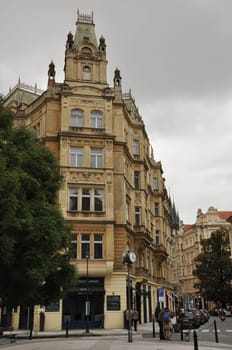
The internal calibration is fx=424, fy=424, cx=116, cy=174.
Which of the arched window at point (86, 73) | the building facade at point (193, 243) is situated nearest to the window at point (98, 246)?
the arched window at point (86, 73)

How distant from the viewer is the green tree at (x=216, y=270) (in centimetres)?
6681

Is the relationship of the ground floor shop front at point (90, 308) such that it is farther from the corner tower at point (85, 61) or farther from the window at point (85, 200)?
the corner tower at point (85, 61)

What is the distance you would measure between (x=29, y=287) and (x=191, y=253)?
10755 cm

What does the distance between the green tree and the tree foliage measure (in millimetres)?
53413

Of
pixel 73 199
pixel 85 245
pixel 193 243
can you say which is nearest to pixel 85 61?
pixel 73 199

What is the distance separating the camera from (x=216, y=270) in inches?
→ 2712

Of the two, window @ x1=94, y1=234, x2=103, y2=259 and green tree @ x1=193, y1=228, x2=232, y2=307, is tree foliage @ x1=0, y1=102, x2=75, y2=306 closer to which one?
window @ x1=94, y1=234, x2=103, y2=259

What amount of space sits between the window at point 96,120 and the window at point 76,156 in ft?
8.87

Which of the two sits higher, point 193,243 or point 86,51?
point 86,51

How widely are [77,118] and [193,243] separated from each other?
3382 inches

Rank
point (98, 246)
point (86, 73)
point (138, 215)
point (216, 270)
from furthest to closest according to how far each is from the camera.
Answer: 1. point (216, 270)
2. point (138, 215)
3. point (86, 73)
4. point (98, 246)

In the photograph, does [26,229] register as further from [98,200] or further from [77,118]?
[77,118]

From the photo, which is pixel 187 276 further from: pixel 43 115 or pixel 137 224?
pixel 43 115

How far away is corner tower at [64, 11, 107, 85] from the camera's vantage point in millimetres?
39688
